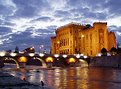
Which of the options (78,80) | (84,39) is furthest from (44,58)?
(78,80)

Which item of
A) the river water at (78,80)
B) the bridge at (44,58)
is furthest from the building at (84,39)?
the river water at (78,80)

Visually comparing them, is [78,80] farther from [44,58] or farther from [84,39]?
[84,39]

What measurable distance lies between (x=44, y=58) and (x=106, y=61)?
26.6m

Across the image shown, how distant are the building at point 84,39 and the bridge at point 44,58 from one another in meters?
11.8

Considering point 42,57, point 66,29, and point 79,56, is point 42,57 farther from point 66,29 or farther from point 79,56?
point 66,29

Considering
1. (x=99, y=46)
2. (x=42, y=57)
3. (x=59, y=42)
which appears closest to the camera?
(x=42, y=57)

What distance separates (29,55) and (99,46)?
40.0m

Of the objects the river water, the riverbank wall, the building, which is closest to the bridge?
the riverbank wall

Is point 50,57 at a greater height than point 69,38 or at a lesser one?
lesser

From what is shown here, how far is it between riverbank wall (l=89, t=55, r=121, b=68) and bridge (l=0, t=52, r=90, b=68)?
613cm

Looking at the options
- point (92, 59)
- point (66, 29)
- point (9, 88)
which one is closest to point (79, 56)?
point (92, 59)

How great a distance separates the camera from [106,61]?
124 meters

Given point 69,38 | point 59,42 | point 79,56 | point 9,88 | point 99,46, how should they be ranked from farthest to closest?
point 59,42 < point 69,38 < point 99,46 < point 79,56 < point 9,88

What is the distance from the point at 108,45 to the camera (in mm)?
155250
